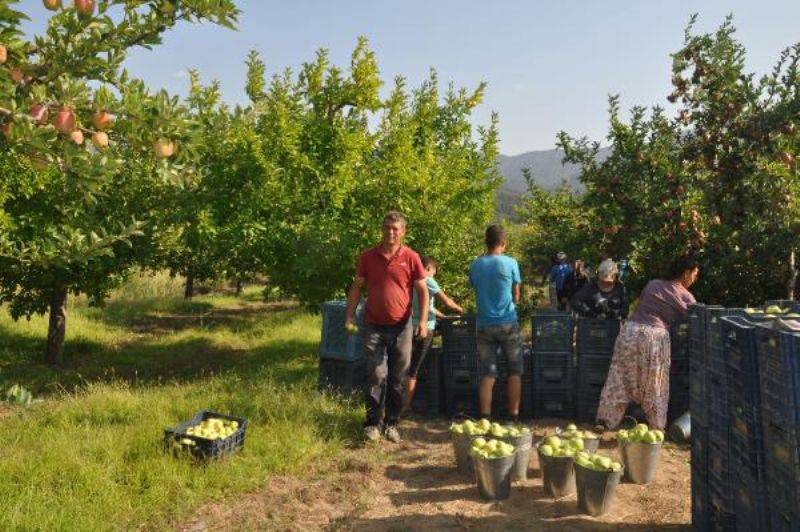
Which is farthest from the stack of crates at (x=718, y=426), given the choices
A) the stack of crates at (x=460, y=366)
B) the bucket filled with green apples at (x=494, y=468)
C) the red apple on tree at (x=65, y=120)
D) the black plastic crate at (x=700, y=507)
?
the red apple on tree at (x=65, y=120)

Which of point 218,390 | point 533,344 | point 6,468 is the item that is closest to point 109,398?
point 218,390

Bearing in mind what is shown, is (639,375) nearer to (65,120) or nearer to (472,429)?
(472,429)

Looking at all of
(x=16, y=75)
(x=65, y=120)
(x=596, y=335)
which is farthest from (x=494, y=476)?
(x=16, y=75)

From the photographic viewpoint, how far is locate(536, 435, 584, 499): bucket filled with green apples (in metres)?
4.61

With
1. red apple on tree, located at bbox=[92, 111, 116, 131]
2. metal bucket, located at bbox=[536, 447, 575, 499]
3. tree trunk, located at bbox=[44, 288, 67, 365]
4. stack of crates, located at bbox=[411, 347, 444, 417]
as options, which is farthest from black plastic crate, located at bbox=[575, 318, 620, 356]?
tree trunk, located at bbox=[44, 288, 67, 365]

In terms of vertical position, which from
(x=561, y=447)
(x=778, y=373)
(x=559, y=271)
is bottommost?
(x=561, y=447)

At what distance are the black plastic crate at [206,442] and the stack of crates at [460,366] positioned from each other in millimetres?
2384

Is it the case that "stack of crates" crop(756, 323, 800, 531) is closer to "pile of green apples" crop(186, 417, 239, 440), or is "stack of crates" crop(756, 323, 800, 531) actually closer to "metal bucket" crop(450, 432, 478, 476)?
"metal bucket" crop(450, 432, 478, 476)

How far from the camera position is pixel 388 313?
580 cm

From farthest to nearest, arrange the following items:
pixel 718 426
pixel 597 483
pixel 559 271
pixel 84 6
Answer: pixel 559 271 → pixel 597 483 → pixel 718 426 → pixel 84 6

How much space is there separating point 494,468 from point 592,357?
98.4 inches

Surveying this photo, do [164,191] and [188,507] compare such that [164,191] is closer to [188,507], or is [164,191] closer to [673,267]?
[188,507]

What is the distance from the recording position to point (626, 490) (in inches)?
190

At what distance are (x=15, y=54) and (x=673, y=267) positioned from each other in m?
5.42
